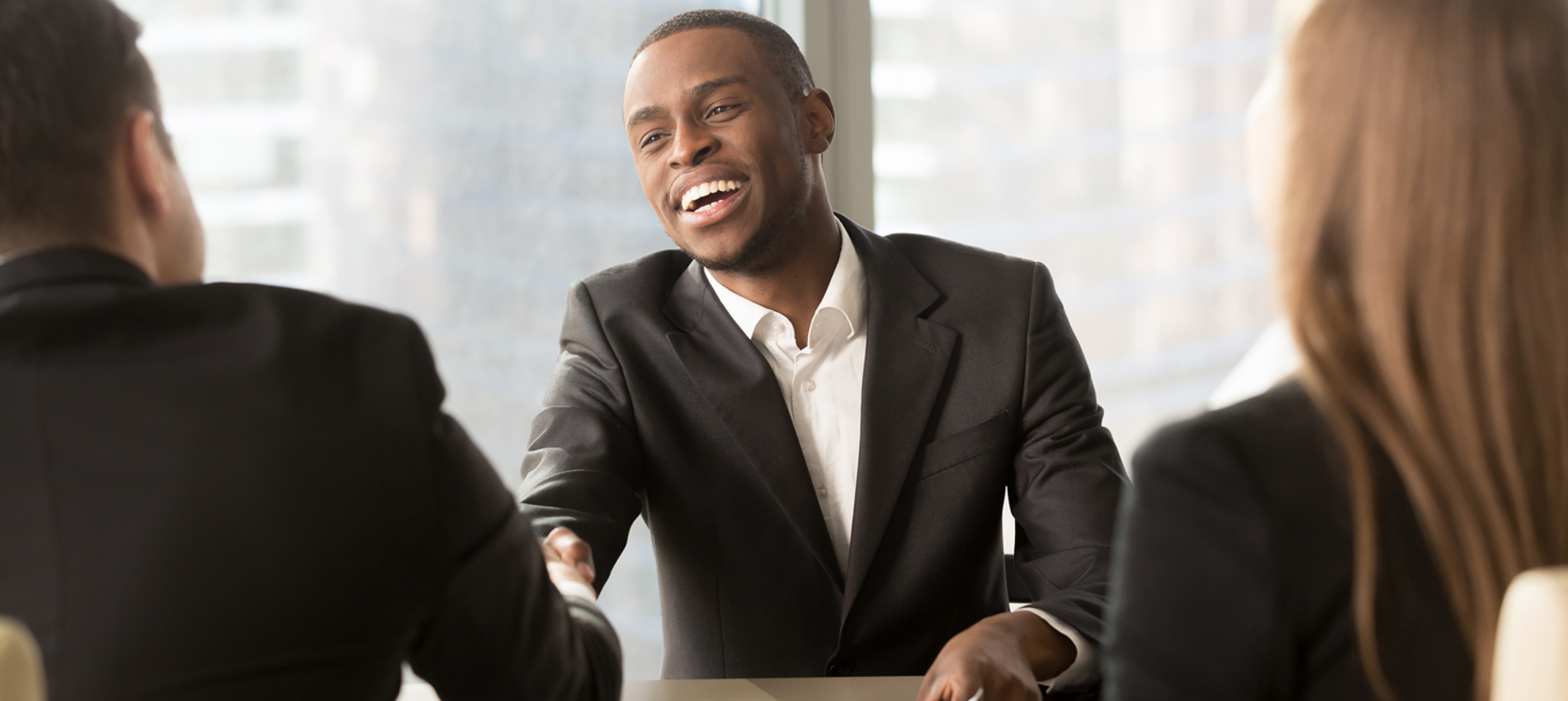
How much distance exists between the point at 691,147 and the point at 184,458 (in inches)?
50.5

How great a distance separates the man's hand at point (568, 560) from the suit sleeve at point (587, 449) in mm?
165

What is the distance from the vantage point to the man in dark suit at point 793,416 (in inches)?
77.1

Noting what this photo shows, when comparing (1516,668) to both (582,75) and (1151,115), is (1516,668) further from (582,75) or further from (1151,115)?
(1151,115)

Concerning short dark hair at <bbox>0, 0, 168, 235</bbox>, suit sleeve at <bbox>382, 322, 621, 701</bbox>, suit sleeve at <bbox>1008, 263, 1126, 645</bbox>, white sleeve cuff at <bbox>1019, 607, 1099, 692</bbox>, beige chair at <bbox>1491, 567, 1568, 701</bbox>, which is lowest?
white sleeve cuff at <bbox>1019, 607, 1099, 692</bbox>

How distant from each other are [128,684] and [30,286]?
0.34 m

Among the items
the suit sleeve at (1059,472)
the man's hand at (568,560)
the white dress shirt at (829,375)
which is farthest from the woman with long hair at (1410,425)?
the white dress shirt at (829,375)

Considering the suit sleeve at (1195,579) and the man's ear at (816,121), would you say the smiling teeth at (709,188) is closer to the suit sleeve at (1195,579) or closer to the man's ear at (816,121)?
the man's ear at (816,121)

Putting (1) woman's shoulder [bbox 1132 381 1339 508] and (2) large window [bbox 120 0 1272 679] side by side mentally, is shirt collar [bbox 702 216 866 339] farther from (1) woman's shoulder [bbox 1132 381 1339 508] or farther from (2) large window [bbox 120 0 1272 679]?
(1) woman's shoulder [bbox 1132 381 1339 508]

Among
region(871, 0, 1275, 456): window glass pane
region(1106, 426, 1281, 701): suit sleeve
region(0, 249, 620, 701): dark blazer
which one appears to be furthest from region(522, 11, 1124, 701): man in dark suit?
region(871, 0, 1275, 456): window glass pane

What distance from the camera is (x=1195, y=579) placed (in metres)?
0.81

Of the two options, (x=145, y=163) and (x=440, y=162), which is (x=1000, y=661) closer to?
(x=145, y=163)

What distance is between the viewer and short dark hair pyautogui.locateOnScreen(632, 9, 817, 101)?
222cm

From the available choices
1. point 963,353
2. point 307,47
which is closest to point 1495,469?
point 963,353

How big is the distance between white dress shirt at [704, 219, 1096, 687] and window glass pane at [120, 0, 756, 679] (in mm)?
1112
